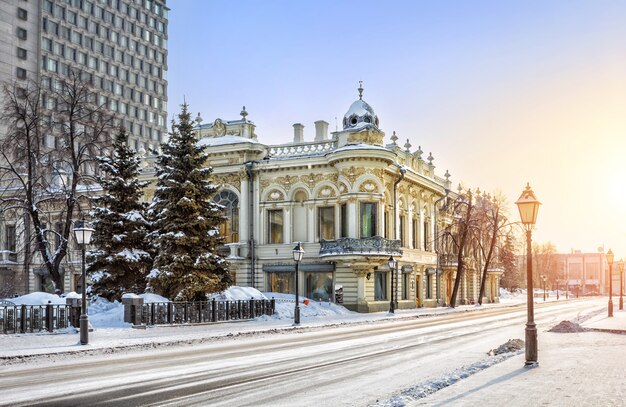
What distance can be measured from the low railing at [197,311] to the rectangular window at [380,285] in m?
11.9

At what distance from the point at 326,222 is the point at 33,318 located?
83.3 feet

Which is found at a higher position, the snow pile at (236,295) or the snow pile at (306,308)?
the snow pile at (236,295)

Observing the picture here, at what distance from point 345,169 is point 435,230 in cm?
1574

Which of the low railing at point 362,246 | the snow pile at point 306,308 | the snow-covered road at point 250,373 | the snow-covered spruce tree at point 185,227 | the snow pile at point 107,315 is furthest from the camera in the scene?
the low railing at point 362,246

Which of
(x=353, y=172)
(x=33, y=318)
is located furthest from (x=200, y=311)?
(x=353, y=172)

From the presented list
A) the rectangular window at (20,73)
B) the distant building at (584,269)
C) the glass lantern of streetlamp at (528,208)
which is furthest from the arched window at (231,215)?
the distant building at (584,269)

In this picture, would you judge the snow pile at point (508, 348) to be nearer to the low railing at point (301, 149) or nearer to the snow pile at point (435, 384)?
the snow pile at point (435, 384)

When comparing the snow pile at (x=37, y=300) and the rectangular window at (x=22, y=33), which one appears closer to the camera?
the snow pile at (x=37, y=300)

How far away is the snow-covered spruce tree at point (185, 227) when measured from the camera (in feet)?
109

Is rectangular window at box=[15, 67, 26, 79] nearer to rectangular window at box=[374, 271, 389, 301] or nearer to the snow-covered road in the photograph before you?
rectangular window at box=[374, 271, 389, 301]

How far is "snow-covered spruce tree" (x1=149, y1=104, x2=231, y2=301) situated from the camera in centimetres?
3309

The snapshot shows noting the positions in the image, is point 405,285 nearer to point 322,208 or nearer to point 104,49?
point 322,208

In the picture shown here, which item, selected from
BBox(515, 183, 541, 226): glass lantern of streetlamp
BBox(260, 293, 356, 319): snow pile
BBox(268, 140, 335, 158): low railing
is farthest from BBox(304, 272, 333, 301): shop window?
BBox(515, 183, 541, 226): glass lantern of streetlamp

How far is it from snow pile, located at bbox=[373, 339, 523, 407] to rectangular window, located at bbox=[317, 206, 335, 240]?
3195cm
